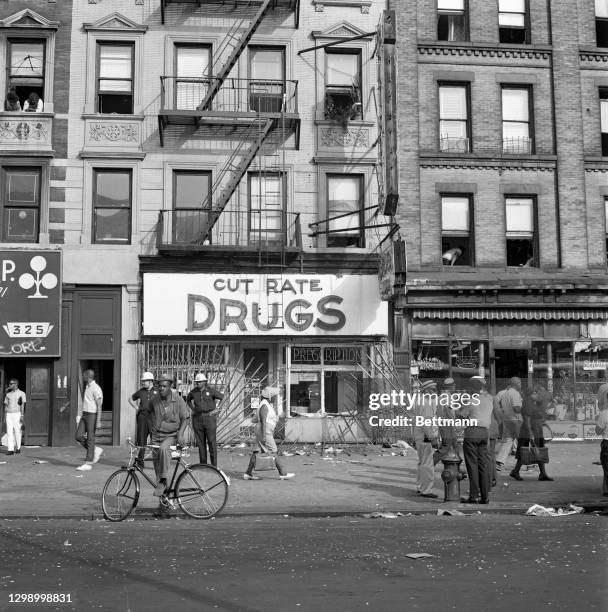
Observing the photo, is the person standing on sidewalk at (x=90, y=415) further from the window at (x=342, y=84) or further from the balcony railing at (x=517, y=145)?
the balcony railing at (x=517, y=145)

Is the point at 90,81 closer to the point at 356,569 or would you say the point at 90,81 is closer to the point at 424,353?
the point at 424,353

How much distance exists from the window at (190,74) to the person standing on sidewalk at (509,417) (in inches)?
431

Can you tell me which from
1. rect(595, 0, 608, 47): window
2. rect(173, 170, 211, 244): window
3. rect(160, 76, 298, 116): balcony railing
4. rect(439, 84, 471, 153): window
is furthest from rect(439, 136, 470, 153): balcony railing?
rect(173, 170, 211, 244): window

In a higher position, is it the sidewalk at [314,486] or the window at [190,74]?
the window at [190,74]

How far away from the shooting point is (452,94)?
69.8 ft

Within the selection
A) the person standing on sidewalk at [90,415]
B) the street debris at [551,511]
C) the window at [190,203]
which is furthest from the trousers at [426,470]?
the window at [190,203]

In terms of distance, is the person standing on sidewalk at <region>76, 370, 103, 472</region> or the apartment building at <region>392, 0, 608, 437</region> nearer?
the person standing on sidewalk at <region>76, 370, 103, 472</region>

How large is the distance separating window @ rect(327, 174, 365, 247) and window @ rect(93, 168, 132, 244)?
532 centimetres

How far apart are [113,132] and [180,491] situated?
1231 cm

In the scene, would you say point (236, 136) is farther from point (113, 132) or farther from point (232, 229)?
point (113, 132)

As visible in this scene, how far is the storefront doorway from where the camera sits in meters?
20.4

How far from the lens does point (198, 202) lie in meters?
20.2

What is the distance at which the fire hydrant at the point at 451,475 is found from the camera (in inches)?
465

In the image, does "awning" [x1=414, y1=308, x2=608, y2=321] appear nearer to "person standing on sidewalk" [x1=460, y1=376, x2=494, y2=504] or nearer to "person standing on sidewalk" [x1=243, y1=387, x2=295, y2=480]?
"person standing on sidewalk" [x1=243, y1=387, x2=295, y2=480]
